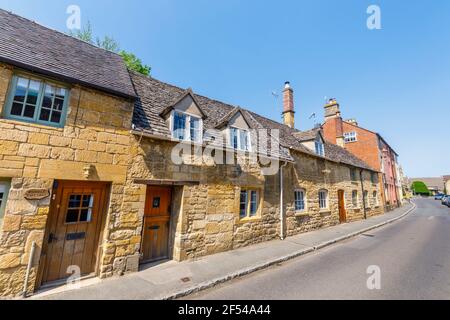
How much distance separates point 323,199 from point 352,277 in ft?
28.1

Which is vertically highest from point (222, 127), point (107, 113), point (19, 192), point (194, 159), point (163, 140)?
point (222, 127)

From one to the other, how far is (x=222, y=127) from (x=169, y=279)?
5905 millimetres

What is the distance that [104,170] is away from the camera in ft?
17.7

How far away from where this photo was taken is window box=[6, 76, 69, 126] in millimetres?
4562

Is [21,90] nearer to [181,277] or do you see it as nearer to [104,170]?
[104,170]

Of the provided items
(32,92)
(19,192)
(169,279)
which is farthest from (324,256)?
(32,92)

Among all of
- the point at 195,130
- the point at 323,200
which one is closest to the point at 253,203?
the point at 195,130

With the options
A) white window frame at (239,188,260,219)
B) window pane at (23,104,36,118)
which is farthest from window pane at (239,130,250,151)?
window pane at (23,104,36,118)

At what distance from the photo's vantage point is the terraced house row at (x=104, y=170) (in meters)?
4.43

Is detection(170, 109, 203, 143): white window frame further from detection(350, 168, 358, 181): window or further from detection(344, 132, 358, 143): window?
detection(344, 132, 358, 143): window

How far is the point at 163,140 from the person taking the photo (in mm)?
6523

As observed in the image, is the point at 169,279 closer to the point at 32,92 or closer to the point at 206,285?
the point at 206,285

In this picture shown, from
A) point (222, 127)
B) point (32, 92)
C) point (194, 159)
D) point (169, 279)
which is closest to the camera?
point (32, 92)

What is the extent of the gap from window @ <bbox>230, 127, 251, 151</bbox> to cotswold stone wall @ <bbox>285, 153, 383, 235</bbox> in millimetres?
3265
